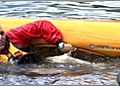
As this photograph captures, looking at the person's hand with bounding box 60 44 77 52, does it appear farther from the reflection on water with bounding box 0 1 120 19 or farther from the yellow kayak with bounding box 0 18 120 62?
the reflection on water with bounding box 0 1 120 19

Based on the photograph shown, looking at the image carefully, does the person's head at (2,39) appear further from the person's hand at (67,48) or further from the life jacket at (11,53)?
the person's hand at (67,48)

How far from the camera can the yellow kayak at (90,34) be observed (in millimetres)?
2646

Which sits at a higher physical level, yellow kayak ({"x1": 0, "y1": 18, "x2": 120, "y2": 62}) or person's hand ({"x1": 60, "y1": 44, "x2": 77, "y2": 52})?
yellow kayak ({"x1": 0, "y1": 18, "x2": 120, "y2": 62})

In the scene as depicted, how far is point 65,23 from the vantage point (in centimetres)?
269

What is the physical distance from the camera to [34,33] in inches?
106

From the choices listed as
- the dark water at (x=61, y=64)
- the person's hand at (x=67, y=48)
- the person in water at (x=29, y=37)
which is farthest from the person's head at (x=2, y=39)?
the person's hand at (x=67, y=48)

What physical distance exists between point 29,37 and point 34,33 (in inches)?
1.4

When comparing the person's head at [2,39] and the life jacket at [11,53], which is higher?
the person's head at [2,39]

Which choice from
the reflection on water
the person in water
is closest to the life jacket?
the person in water

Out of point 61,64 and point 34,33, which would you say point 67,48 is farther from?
point 34,33

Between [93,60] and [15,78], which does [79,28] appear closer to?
[93,60]

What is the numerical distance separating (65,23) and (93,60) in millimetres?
Result: 259

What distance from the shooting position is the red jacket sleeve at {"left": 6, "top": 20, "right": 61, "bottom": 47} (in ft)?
8.76
